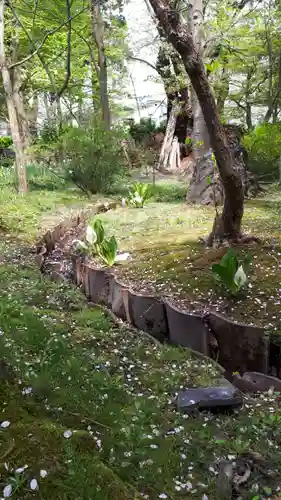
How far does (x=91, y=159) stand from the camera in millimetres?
7082

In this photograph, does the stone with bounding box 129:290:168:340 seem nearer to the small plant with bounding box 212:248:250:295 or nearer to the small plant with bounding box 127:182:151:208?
the small plant with bounding box 212:248:250:295

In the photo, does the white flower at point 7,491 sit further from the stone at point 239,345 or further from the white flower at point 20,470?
the stone at point 239,345

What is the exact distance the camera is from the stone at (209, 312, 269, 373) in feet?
7.69

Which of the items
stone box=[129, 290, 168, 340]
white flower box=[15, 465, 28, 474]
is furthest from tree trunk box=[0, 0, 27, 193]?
white flower box=[15, 465, 28, 474]

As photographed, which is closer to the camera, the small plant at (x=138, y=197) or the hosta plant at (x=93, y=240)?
the hosta plant at (x=93, y=240)

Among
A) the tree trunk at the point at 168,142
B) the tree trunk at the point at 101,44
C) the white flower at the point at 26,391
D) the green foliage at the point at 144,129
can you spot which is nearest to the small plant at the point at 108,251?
the white flower at the point at 26,391

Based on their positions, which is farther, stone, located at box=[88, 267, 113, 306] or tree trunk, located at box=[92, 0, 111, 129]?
tree trunk, located at box=[92, 0, 111, 129]

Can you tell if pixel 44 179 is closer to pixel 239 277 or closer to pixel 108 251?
pixel 108 251

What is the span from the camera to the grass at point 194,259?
273 centimetres

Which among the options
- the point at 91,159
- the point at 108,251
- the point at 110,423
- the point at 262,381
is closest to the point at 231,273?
the point at 262,381

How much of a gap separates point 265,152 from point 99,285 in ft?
18.8

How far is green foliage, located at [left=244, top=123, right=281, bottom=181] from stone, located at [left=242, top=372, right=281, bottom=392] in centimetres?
649

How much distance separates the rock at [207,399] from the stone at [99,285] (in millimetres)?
1474

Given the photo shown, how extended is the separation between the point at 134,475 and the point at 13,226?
13.4 ft
